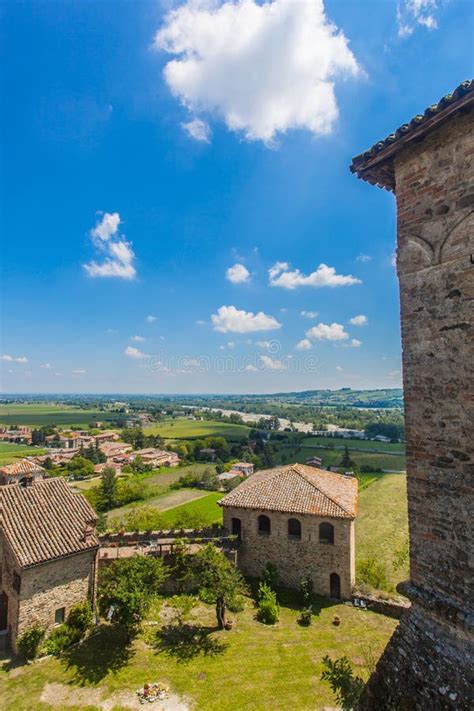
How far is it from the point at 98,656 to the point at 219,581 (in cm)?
611

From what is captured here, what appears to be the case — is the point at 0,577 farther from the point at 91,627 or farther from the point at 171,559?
the point at 171,559

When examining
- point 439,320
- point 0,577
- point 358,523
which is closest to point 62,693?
point 0,577

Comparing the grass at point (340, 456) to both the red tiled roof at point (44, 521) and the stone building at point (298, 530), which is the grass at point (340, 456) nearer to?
the stone building at point (298, 530)

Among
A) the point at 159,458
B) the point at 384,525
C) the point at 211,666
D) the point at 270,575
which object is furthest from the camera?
the point at 159,458

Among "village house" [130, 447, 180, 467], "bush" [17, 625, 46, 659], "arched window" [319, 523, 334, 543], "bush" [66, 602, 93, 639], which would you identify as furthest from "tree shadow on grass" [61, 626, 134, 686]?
"village house" [130, 447, 180, 467]

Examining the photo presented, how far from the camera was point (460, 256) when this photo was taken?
5293 millimetres

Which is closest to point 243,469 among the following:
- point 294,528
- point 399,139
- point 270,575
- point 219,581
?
point 270,575

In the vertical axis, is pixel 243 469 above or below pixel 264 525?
below

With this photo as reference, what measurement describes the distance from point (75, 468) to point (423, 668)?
8923cm

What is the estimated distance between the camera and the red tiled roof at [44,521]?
700 inches

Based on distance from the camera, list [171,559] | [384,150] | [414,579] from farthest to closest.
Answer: [171,559]
[384,150]
[414,579]

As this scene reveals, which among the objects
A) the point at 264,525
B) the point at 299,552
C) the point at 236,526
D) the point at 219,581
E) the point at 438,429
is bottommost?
the point at 299,552

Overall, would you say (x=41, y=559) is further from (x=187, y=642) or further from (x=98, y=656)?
(x=187, y=642)

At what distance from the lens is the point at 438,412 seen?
5.39 meters
